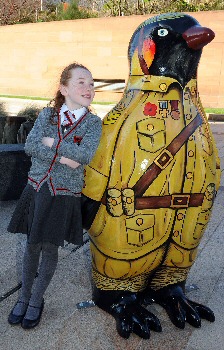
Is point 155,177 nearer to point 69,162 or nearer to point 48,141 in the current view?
point 69,162

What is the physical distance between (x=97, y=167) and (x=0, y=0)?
25916 mm

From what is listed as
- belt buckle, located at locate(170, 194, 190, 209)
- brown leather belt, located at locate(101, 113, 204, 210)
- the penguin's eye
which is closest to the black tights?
brown leather belt, located at locate(101, 113, 204, 210)

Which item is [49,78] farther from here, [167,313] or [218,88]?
[167,313]

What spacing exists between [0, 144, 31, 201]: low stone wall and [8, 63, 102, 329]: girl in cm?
219

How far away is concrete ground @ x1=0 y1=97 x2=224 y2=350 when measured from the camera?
2066 mm

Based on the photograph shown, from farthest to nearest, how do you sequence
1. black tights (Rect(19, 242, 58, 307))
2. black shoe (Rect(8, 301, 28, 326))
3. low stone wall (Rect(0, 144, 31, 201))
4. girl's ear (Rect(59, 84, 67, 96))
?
low stone wall (Rect(0, 144, 31, 201)) < black shoe (Rect(8, 301, 28, 326)) < black tights (Rect(19, 242, 58, 307)) < girl's ear (Rect(59, 84, 67, 96))

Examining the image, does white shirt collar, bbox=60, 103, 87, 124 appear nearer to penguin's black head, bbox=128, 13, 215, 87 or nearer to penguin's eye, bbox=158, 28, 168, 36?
penguin's black head, bbox=128, 13, 215, 87

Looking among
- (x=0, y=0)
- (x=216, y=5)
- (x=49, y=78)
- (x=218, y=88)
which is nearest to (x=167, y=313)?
(x=218, y=88)

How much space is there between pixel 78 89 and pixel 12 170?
2499mm

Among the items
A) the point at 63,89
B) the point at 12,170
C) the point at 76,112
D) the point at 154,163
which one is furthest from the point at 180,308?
the point at 12,170

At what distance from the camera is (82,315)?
7.49 feet

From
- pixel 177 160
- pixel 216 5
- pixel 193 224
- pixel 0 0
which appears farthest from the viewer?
pixel 0 0

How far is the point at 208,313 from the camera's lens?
2285 mm

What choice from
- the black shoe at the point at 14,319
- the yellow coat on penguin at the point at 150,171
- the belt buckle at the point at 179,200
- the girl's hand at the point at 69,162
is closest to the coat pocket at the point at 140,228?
the yellow coat on penguin at the point at 150,171
